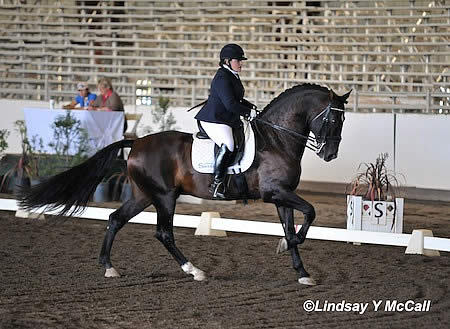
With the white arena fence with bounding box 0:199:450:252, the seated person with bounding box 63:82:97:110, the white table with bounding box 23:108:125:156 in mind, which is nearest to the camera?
the white arena fence with bounding box 0:199:450:252

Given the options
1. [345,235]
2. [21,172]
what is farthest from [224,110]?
[21,172]

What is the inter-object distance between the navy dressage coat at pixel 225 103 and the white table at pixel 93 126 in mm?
5194

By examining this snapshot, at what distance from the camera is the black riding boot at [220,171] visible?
19.0 ft

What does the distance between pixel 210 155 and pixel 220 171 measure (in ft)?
0.53

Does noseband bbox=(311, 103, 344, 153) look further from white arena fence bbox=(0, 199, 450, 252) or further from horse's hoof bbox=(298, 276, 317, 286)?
white arena fence bbox=(0, 199, 450, 252)

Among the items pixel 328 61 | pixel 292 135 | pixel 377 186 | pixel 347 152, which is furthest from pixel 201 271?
pixel 328 61

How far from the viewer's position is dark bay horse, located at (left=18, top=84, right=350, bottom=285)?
5730 millimetres

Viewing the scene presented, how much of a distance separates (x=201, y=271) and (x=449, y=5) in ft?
32.1

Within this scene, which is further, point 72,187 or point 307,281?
point 72,187

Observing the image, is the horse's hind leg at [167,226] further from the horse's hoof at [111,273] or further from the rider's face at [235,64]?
the rider's face at [235,64]

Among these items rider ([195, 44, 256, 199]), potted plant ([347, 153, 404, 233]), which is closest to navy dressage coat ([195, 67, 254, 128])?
rider ([195, 44, 256, 199])

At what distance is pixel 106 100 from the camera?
11.3m

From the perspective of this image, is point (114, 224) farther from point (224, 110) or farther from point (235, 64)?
point (235, 64)

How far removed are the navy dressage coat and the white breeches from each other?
0.11ft
